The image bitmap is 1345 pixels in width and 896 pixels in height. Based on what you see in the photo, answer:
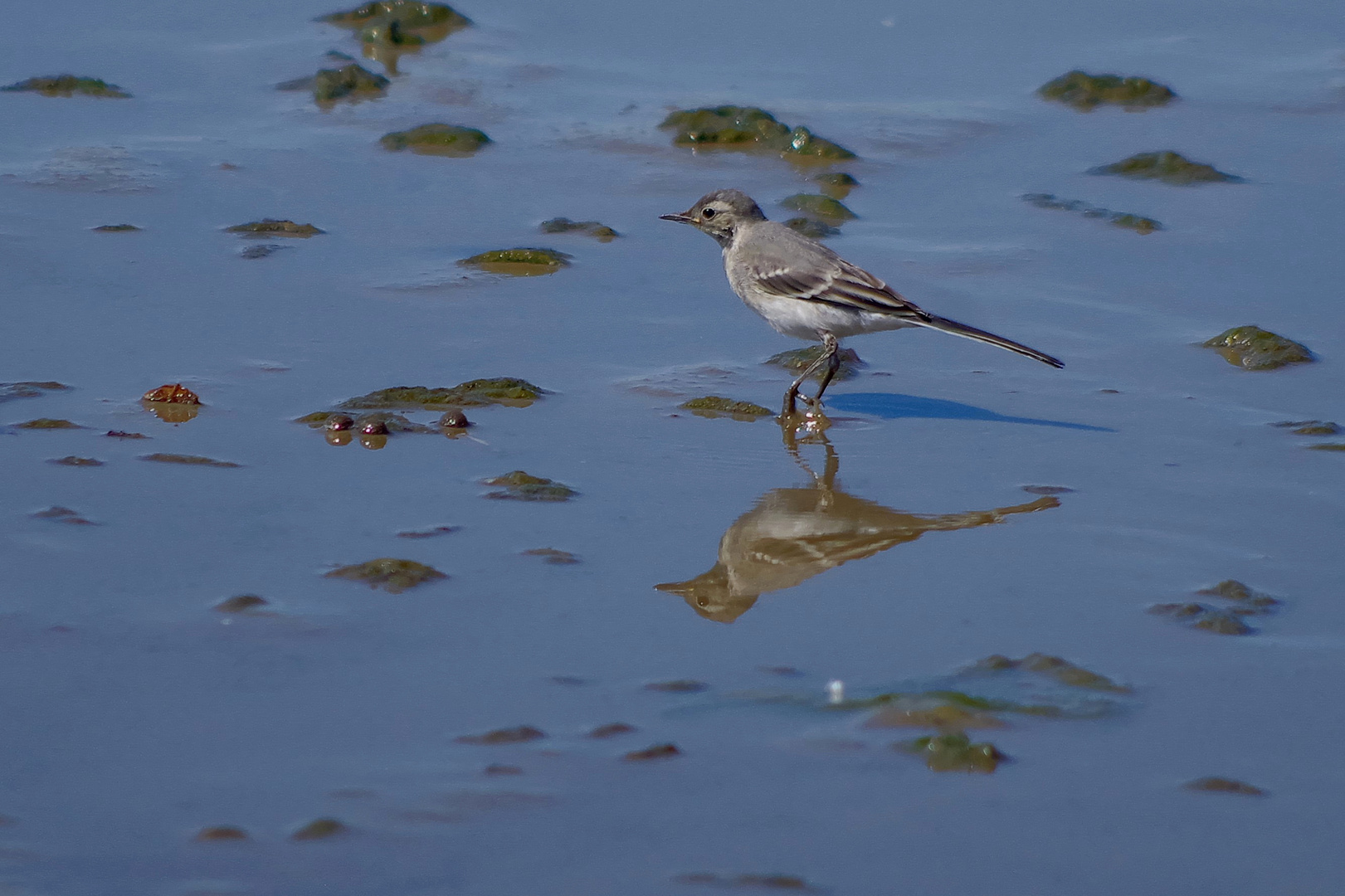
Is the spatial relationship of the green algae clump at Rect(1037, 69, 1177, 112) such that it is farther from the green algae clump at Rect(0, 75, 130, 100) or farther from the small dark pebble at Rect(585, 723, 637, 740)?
the small dark pebble at Rect(585, 723, 637, 740)

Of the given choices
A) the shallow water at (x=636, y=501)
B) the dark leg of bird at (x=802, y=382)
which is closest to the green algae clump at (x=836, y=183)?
the shallow water at (x=636, y=501)

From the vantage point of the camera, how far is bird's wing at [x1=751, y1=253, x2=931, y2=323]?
22.0 feet

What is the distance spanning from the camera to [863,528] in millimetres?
5473

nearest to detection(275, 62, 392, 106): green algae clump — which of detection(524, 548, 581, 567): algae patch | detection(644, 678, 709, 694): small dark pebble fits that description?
detection(524, 548, 581, 567): algae patch

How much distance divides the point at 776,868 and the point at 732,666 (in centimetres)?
96

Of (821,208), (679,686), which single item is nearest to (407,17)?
(821,208)

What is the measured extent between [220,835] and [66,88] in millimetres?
8125

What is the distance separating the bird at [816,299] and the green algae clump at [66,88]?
5.14m

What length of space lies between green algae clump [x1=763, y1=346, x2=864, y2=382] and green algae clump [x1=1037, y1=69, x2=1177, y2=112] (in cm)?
421

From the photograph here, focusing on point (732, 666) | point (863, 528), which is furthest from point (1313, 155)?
point (732, 666)

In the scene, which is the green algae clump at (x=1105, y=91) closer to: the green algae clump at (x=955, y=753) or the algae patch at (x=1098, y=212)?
the algae patch at (x=1098, y=212)

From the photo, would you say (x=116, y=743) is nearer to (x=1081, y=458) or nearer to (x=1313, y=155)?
(x=1081, y=458)

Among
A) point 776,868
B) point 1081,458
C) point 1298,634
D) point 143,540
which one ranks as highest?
point 1081,458

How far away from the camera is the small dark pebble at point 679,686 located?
4215mm
